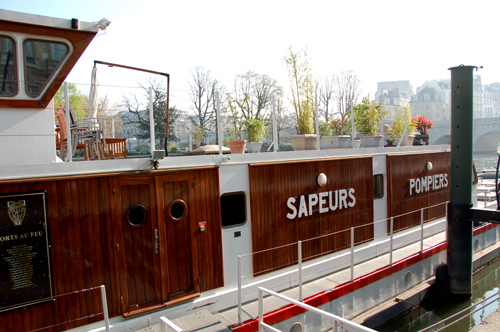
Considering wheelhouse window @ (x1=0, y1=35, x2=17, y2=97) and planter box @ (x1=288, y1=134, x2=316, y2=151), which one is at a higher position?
wheelhouse window @ (x1=0, y1=35, x2=17, y2=97)

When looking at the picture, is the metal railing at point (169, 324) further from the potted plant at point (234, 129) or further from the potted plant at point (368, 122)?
the potted plant at point (368, 122)

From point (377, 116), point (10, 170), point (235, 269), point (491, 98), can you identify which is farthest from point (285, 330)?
point (491, 98)

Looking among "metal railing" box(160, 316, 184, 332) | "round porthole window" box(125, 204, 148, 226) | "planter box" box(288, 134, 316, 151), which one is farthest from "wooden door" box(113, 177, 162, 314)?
"planter box" box(288, 134, 316, 151)

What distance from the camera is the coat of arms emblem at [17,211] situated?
12.8 feet

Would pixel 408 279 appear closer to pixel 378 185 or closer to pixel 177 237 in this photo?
pixel 378 185

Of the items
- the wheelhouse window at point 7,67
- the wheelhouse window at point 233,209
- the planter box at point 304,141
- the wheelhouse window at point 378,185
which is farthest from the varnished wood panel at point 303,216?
the wheelhouse window at point 7,67

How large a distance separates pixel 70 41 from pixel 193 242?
3072 millimetres

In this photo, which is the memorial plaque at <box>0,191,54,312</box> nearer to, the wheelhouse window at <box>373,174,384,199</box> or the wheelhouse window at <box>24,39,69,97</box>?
the wheelhouse window at <box>24,39,69,97</box>

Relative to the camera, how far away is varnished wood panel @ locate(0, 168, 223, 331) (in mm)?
4055

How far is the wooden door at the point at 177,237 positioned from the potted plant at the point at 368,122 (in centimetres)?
579

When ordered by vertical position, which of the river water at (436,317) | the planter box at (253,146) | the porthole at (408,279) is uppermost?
the planter box at (253,146)

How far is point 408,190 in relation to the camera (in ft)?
29.0

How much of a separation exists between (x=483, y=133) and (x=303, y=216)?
55304mm

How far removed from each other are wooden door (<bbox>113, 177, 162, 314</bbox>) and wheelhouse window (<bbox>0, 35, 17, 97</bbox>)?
160 cm
